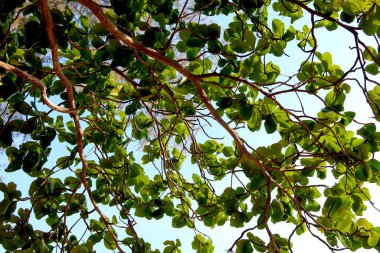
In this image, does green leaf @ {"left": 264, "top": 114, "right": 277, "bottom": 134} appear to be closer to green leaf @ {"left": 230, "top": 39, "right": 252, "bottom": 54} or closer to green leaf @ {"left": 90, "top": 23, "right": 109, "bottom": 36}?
green leaf @ {"left": 230, "top": 39, "right": 252, "bottom": 54}

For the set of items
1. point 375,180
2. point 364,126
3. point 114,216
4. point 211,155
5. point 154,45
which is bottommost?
point 375,180

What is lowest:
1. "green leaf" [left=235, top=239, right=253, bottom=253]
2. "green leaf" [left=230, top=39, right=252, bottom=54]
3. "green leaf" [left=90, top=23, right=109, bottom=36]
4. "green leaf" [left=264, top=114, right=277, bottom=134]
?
"green leaf" [left=235, top=239, right=253, bottom=253]

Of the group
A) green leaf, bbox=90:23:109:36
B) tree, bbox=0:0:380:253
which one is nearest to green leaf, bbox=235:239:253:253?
tree, bbox=0:0:380:253

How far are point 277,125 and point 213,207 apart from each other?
512mm

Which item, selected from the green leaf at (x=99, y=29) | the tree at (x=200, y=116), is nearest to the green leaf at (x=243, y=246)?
the tree at (x=200, y=116)

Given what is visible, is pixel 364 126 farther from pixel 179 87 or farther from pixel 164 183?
pixel 164 183

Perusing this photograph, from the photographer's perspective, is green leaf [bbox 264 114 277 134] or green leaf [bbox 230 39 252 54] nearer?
green leaf [bbox 230 39 252 54]

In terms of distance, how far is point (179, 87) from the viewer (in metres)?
1.77

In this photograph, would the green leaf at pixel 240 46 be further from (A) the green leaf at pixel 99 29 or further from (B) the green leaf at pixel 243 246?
(B) the green leaf at pixel 243 246

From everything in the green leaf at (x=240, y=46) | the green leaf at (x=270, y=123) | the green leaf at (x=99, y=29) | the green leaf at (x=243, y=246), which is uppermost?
the green leaf at (x=99, y=29)

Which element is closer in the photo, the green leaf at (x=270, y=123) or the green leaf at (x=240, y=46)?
the green leaf at (x=240, y=46)

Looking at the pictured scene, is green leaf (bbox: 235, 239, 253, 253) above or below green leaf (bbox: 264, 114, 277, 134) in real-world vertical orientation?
below

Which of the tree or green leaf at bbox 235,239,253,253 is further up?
the tree

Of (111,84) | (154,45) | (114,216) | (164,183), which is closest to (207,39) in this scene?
(154,45)
